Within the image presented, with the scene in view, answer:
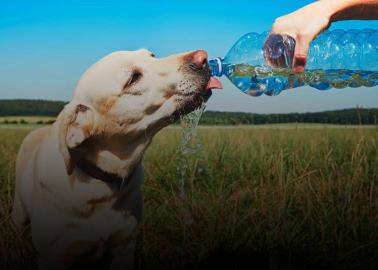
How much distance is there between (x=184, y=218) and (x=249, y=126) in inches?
19.2

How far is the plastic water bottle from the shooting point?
2326mm

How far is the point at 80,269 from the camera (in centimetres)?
232

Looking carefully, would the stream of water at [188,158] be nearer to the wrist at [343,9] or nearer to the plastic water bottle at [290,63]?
the plastic water bottle at [290,63]

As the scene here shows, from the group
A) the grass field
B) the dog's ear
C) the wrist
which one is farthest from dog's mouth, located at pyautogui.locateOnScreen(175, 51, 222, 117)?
the wrist

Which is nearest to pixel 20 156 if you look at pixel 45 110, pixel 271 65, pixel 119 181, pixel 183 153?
pixel 45 110

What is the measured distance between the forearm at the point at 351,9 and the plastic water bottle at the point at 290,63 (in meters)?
0.07

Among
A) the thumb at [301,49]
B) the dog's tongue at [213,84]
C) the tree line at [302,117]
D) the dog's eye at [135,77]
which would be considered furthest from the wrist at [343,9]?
the dog's eye at [135,77]

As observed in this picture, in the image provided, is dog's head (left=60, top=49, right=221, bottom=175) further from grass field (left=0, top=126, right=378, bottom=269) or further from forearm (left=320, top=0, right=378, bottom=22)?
forearm (left=320, top=0, right=378, bottom=22)

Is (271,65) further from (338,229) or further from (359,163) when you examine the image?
(338,229)

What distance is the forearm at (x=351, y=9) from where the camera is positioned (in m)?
2.30

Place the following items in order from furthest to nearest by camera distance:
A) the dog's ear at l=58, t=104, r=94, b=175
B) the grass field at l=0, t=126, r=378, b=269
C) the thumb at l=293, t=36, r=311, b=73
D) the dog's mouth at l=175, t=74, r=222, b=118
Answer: the grass field at l=0, t=126, r=378, b=269 → the thumb at l=293, t=36, r=311, b=73 → the dog's mouth at l=175, t=74, r=222, b=118 → the dog's ear at l=58, t=104, r=94, b=175

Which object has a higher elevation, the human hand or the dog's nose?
the human hand

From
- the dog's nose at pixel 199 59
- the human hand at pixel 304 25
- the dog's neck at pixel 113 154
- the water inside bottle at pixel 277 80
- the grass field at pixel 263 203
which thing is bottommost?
the grass field at pixel 263 203

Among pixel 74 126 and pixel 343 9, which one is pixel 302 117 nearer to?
pixel 343 9
